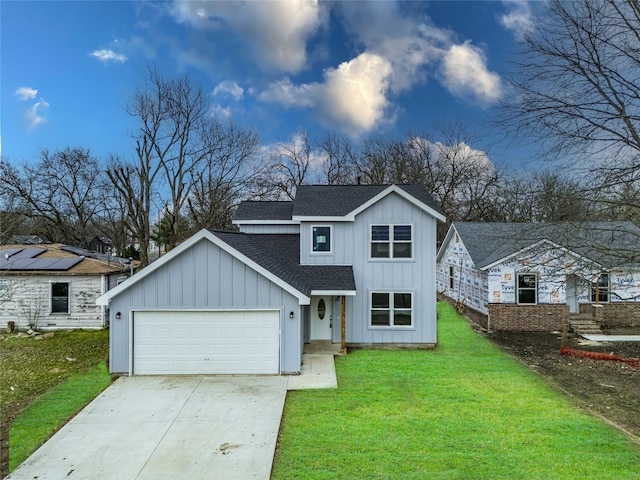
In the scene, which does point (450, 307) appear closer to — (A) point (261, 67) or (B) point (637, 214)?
(B) point (637, 214)

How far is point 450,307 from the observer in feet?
73.8

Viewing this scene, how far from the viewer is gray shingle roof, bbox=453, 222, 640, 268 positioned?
766cm

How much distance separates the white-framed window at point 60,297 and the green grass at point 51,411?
301 inches

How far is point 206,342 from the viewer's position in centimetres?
1024

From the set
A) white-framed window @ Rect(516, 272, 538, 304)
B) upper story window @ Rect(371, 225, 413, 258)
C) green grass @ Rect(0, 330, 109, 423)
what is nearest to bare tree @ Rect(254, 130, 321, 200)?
green grass @ Rect(0, 330, 109, 423)

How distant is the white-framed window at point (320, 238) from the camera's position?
45.2ft

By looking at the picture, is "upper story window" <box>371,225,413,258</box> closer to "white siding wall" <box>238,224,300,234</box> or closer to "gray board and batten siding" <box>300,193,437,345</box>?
"gray board and batten siding" <box>300,193,437,345</box>

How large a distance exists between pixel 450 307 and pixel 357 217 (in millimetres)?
12303

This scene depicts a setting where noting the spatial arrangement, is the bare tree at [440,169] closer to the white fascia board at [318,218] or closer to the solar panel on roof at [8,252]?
the white fascia board at [318,218]

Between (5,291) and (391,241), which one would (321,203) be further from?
(5,291)

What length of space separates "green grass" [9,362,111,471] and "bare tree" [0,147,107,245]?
90.4 feet

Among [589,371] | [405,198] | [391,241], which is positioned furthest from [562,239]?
[391,241]

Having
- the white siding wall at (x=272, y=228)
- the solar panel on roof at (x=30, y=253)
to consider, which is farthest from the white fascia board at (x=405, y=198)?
the solar panel on roof at (x=30, y=253)

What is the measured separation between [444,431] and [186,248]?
7730 millimetres
